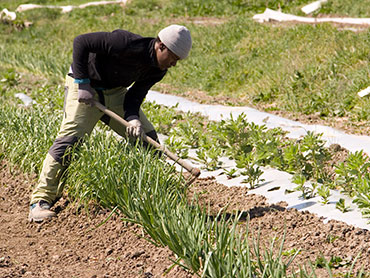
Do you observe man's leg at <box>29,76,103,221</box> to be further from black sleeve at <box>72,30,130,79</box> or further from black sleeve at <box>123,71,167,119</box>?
black sleeve at <box>72,30,130,79</box>

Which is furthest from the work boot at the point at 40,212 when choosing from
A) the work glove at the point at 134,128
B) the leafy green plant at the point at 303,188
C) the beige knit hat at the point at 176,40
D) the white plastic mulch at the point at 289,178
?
the leafy green plant at the point at 303,188

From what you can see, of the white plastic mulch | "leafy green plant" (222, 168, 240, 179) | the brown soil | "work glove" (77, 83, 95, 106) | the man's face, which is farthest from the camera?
"leafy green plant" (222, 168, 240, 179)

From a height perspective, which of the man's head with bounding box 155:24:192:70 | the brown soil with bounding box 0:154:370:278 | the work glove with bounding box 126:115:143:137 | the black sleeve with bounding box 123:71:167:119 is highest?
the man's head with bounding box 155:24:192:70

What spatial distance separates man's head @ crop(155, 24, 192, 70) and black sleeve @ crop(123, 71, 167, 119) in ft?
1.52

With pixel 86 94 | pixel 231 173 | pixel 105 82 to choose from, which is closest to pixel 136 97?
pixel 105 82

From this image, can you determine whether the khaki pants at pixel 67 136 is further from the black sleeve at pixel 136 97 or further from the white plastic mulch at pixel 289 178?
the white plastic mulch at pixel 289 178

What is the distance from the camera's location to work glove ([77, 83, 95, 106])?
3982 mm

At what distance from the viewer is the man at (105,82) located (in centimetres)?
386

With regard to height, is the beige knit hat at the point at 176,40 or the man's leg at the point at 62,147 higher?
the beige knit hat at the point at 176,40

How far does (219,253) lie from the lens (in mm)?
2658

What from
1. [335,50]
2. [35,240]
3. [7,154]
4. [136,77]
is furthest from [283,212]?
[335,50]

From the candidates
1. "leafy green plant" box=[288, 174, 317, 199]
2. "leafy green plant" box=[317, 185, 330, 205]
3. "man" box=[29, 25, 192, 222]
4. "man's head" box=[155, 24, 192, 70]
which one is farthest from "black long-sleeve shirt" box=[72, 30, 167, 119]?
"leafy green plant" box=[317, 185, 330, 205]

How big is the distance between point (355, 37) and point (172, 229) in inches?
282

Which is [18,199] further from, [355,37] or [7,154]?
[355,37]
